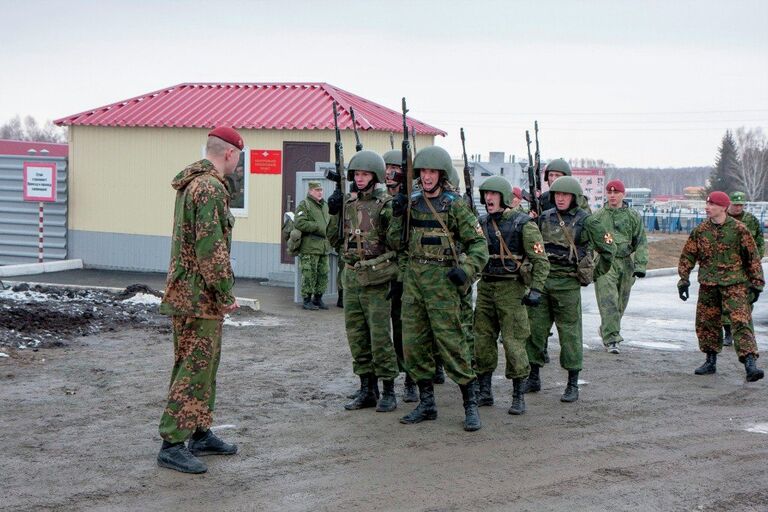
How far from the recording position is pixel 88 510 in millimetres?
5629

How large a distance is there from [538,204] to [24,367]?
18.0 feet

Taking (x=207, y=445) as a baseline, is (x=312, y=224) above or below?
above

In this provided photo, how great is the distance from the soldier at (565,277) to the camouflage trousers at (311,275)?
6.23 meters

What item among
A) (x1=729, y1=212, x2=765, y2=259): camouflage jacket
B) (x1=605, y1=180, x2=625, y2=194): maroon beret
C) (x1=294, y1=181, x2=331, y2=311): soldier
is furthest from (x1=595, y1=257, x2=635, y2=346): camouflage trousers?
(x1=294, y1=181, x2=331, y2=311): soldier

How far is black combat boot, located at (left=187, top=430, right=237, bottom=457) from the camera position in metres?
6.80

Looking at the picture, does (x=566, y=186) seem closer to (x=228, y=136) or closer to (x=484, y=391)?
(x=484, y=391)

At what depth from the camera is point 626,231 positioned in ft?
39.6

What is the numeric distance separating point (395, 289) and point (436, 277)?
47 centimetres

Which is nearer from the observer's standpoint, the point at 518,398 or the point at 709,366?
the point at 518,398

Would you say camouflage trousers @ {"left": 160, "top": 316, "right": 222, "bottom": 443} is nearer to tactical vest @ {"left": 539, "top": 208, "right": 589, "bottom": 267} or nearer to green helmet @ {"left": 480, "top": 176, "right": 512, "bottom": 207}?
green helmet @ {"left": 480, "top": 176, "right": 512, "bottom": 207}

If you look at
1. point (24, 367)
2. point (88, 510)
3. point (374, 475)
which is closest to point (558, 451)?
point (374, 475)

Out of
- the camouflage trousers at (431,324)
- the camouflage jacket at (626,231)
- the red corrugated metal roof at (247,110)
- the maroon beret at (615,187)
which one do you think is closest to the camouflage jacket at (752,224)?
the camouflage jacket at (626,231)

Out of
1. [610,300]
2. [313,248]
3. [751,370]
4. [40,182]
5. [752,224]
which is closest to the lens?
[751,370]

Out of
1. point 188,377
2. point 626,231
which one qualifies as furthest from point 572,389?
point 188,377
